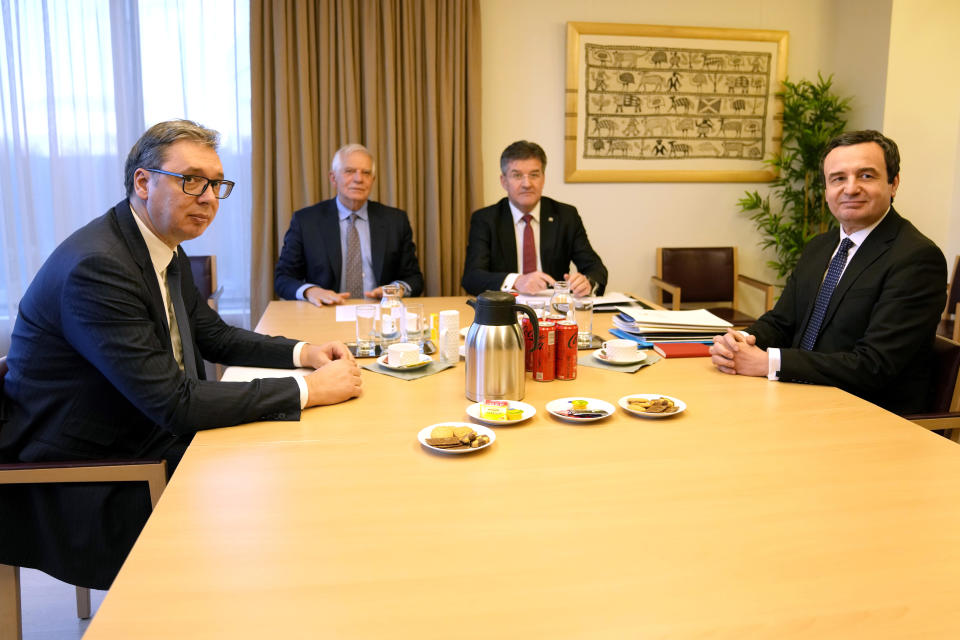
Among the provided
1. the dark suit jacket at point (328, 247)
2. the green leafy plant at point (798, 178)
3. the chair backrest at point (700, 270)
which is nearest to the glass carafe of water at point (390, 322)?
the dark suit jacket at point (328, 247)

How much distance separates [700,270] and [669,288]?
45 centimetres

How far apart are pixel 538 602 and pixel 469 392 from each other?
0.87 meters

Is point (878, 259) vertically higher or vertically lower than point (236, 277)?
higher

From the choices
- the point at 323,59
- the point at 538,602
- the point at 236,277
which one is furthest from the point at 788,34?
the point at 538,602

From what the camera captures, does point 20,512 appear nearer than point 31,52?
Yes

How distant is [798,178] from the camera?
4.75m

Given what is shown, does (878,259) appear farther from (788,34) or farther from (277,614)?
(788,34)

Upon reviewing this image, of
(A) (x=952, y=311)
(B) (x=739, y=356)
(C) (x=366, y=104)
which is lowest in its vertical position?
(A) (x=952, y=311)

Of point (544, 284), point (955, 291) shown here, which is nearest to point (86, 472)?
point (544, 284)

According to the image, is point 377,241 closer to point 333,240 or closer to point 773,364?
point 333,240

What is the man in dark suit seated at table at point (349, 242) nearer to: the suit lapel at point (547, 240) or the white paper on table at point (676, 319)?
the suit lapel at point (547, 240)

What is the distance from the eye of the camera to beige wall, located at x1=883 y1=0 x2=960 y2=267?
4285mm

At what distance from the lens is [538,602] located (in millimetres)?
923

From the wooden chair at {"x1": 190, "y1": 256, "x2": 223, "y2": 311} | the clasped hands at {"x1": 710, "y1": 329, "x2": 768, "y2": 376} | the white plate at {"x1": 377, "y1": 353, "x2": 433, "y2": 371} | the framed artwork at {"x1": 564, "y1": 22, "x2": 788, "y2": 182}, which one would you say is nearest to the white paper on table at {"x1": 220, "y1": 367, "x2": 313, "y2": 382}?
the white plate at {"x1": 377, "y1": 353, "x2": 433, "y2": 371}
